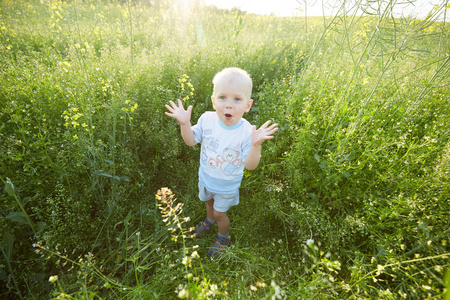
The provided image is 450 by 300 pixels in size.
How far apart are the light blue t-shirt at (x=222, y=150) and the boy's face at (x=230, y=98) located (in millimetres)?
130

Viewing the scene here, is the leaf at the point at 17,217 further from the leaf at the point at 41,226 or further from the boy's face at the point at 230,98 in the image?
the boy's face at the point at 230,98

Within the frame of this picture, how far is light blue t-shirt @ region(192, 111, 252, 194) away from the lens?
1909 millimetres

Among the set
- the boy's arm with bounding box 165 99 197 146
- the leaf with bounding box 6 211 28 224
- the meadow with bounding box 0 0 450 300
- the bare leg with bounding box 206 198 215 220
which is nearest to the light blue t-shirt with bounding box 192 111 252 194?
the boy's arm with bounding box 165 99 197 146

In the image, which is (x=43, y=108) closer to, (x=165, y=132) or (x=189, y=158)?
(x=165, y=132)

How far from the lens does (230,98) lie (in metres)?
1.80

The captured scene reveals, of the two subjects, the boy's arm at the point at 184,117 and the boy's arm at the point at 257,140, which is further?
the boy's arm at the point at 184,117

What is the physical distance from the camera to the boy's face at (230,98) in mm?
1760

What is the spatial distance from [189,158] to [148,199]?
2.43 feet

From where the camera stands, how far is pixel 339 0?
234cm

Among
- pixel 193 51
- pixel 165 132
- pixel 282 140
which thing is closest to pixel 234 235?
pixel 282 140

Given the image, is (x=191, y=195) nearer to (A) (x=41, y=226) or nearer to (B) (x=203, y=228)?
(B) (x=203, y=228)

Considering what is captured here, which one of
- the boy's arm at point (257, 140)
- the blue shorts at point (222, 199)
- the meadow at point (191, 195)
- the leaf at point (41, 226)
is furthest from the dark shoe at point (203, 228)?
the leaf at point (41, 226)

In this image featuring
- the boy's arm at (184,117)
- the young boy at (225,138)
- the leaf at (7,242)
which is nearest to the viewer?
the leaf at (7,242)

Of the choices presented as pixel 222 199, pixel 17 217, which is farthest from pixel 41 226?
pixel 222 199
